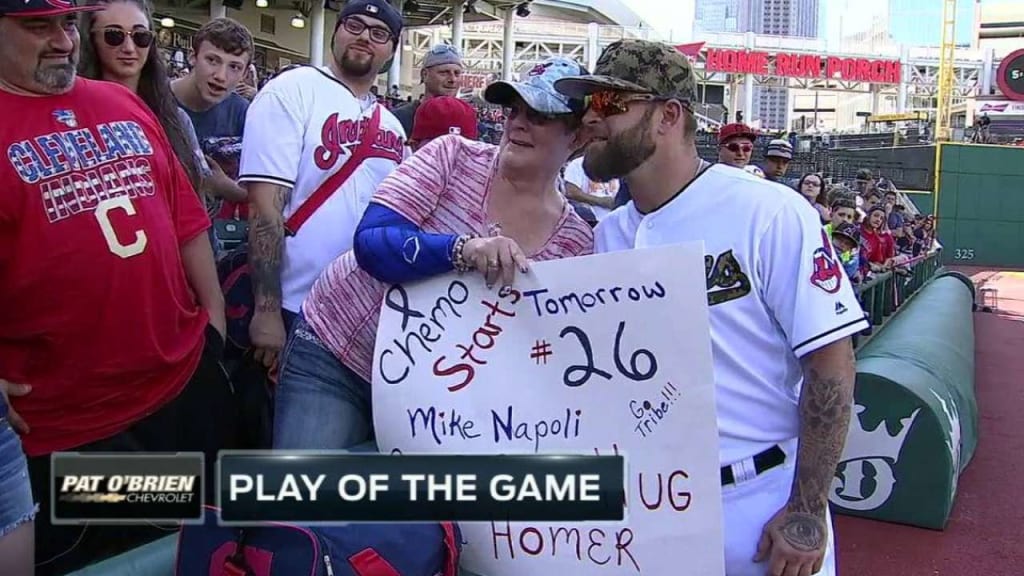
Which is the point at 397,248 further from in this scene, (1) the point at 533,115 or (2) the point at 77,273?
(2) the point at 77,273

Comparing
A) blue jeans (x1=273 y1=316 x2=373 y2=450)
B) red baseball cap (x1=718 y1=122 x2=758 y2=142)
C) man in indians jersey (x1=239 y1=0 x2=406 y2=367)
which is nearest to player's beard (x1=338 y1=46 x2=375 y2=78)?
man in indians jersey (x1=239 y1=0 x2=406 y2=367)

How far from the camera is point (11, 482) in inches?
66.7

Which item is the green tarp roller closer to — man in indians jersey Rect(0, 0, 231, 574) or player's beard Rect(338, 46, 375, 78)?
player's beard Rect(338, 46, 375, 78)

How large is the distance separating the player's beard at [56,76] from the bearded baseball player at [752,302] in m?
1.16

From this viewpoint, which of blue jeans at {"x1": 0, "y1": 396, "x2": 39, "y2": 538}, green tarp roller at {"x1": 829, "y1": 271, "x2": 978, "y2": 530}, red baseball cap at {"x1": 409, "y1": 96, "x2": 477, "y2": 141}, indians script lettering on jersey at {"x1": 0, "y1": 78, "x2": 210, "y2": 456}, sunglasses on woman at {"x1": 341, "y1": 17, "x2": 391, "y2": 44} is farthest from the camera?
green tarp roller at {"x1": 829, "y1": 271, "x2": 978, "y2": 530}

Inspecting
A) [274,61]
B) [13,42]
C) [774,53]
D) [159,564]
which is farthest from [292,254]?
[774,53]

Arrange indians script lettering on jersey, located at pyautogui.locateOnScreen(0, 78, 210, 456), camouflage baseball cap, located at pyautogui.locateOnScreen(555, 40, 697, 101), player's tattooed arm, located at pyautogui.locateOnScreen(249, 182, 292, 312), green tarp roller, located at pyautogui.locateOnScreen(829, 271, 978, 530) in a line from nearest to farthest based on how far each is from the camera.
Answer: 1. camouflage baseball cap, located at pyautogui.locateOnScreen(555, 40, 697, 101)
2. indians script lettering on jersey, located at pyautogui.locateOnScreen(0, 78, 210, 456)
3. player's tattooed arm, located at pyautogui.locateOnScreen(249, 182, 292, 312)
4. green tarp roller, located at pyautogui.locateOnScreen(829, 271, 978, 530)

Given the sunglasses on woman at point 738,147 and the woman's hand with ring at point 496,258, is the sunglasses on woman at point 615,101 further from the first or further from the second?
the sunglasses on woman at point 738,147

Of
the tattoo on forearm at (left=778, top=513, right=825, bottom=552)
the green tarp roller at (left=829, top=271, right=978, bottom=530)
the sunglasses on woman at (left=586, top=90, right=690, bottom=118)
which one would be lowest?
the green tarp roller at (left=829, top=271, right=978, bottom=530)

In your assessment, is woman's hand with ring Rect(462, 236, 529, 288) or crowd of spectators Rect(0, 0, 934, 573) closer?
woman's hand with ring Rect(462, 236, 529, 288)

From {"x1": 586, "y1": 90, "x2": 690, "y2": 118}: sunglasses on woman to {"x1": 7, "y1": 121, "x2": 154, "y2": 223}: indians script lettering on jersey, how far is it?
44.1 inches

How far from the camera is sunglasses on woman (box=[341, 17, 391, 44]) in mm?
2729

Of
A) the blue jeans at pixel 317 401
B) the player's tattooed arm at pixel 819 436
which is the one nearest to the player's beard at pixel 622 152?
the player's tattooed arm at pixel 819 436

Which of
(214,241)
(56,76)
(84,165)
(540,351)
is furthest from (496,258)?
(214,241)
